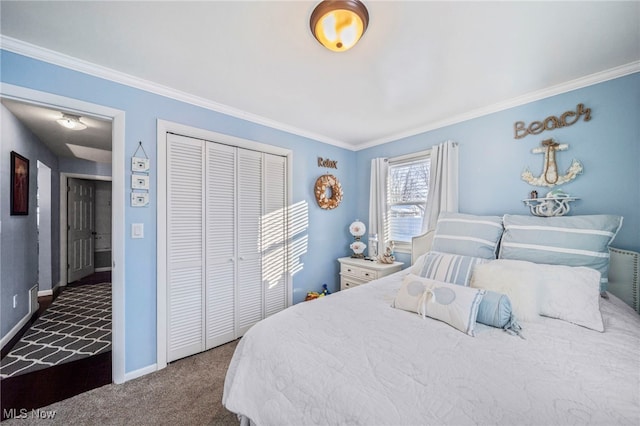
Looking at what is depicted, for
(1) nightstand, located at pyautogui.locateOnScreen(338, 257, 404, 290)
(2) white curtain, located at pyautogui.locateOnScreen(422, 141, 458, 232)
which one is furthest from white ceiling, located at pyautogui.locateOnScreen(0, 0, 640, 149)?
(1) nightstand, located at pyautogui.locateOnScreen(338, 257, 404, 290)

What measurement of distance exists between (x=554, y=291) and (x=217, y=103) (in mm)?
3077

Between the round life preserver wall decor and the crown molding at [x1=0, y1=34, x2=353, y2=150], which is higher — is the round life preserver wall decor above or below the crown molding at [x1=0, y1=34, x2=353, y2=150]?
below

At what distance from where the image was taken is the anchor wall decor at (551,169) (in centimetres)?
207

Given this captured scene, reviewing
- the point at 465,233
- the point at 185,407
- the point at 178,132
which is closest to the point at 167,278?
the point at 185,407

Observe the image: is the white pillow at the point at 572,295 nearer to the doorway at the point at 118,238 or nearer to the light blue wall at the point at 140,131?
the light blue wall at the point at 140,131

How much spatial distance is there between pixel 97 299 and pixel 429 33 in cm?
545

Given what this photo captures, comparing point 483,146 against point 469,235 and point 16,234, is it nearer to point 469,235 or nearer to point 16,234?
point 469,235

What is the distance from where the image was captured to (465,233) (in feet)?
7.30

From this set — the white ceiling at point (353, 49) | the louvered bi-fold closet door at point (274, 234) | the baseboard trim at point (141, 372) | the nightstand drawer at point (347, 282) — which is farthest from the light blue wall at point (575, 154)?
the baseboard trim at point (141, 372)

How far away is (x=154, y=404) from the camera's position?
1727mm

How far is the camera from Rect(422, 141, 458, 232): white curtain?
8.96 ft

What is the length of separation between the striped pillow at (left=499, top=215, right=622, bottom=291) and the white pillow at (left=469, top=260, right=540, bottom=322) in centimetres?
31
